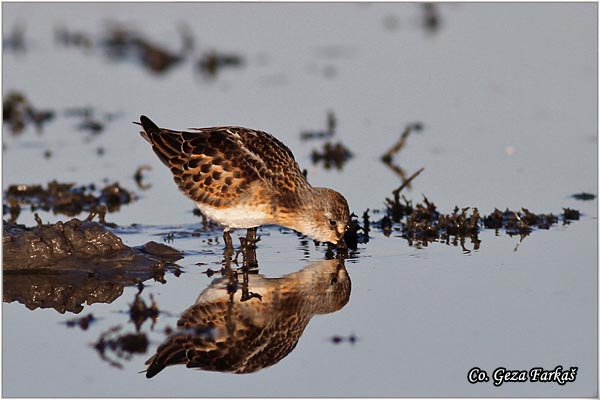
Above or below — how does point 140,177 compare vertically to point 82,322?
above

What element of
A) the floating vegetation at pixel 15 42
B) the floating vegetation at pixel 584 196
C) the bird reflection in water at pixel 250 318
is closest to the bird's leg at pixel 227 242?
the bird reflection in water at pixel 250 318

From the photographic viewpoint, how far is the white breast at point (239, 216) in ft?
36.0

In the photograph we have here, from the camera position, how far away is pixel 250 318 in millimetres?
9211

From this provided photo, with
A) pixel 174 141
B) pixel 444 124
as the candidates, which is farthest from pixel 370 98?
pixel 174 141

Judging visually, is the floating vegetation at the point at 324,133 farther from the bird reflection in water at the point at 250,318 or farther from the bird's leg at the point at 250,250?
the bird reflection in water at the point at 250,318

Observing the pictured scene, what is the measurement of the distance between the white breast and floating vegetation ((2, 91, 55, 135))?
6202 millimetres

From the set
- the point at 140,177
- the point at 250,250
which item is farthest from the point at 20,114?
the point at 250,250

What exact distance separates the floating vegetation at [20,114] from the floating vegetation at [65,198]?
3289 millimetres

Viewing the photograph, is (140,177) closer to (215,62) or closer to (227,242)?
(227,242)

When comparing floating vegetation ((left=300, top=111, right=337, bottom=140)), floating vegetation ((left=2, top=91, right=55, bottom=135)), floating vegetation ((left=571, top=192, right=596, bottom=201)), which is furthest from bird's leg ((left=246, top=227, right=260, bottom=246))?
floating vegetation ((left=2, top=91, right=55, bottom=135))

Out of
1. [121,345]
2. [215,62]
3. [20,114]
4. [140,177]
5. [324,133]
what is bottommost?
[121,345]

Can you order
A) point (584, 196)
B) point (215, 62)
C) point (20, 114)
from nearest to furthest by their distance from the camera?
point (584, 196), point (20, 114), point (215, 62)

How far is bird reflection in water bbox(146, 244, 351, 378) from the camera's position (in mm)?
8453

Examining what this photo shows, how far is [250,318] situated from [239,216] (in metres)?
1.96
